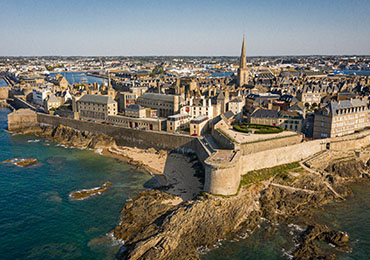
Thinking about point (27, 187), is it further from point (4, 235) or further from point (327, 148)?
point (327, 148)

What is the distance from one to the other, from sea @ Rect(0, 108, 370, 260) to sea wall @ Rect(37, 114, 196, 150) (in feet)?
23.4

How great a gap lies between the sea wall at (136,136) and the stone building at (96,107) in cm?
257

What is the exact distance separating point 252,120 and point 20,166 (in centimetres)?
3319

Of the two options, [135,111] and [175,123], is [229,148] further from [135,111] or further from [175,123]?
[135,111]

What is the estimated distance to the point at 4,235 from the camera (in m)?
26.0

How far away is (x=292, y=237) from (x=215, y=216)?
666 centimetres

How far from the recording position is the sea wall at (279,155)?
3503cm

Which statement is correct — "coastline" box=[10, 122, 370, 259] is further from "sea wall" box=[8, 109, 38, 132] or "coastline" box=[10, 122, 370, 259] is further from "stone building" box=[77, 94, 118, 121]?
"sea wall" box=[8, 109, 38, 132]

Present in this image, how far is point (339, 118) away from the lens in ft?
140

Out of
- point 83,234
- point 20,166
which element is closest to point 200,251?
point 83,234

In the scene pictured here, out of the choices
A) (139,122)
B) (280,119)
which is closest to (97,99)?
(139,122)

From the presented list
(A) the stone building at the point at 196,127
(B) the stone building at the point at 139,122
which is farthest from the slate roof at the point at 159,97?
(A) the stone building at the point at 196,127

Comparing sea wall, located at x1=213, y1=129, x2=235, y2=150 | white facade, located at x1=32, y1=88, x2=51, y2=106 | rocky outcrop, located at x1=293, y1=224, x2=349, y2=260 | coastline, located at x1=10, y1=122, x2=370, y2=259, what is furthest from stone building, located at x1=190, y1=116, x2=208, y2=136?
white facade, located at x1=32, y1=88, x2=51, y2=106

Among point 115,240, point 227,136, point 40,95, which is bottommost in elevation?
point 115,240
